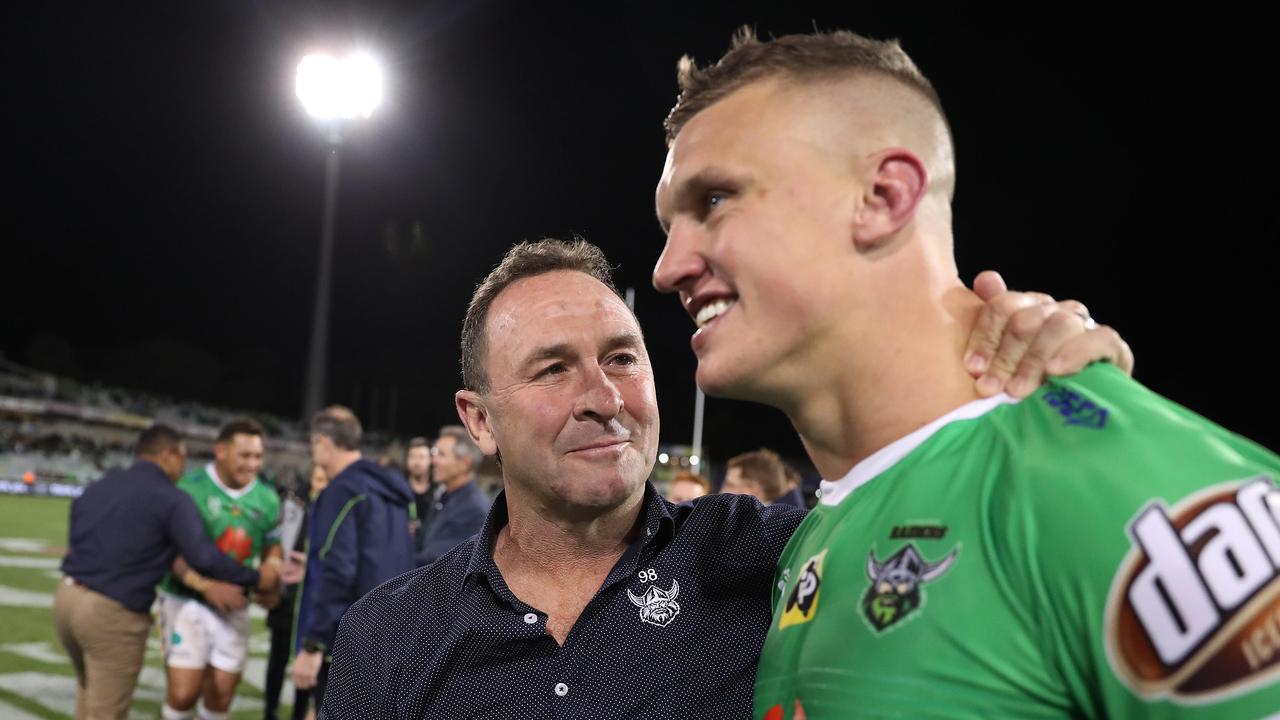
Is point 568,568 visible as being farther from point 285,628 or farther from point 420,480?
point 420,480

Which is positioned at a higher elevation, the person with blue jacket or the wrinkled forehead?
the wrinkled forehead

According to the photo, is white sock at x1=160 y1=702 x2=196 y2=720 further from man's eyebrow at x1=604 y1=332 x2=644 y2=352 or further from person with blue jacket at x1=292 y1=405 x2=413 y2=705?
man's eyebrow at x1=604 y1=332 x2=644 y2=352

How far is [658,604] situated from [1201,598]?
4.50 ft

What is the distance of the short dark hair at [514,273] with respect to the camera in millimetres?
2609

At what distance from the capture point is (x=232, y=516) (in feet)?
23.0

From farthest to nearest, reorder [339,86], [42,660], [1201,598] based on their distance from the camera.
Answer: [339,86] < [42,660] < [1201,598]

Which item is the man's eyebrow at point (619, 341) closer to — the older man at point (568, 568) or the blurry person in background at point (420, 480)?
the older man at point (568, 568)

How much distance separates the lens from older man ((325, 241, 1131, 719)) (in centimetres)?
206

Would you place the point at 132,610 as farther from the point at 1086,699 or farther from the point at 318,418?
the point at 1086,699

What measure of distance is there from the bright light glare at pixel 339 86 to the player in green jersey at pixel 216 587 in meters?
5.15

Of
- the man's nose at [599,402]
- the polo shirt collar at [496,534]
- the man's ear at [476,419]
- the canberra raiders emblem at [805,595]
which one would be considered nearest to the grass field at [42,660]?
the man's ear at [476,419]

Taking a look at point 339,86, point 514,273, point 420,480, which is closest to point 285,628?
point 420,480

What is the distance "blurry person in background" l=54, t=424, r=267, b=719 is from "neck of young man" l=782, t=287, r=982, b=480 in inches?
230

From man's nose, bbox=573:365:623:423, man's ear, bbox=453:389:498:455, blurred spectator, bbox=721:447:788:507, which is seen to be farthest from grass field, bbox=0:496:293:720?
man's nose, bbox=573:365:623:423
